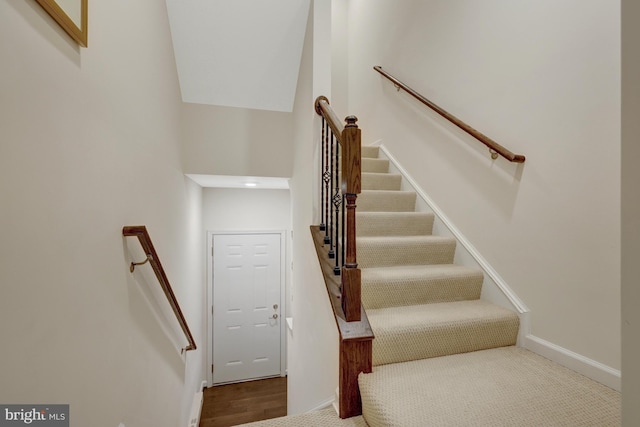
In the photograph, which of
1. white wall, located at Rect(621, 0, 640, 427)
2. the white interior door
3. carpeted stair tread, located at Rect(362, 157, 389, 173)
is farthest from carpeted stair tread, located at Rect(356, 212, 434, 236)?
the white interior door

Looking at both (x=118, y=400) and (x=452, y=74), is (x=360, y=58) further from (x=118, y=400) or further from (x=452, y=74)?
(x=118, y=400)

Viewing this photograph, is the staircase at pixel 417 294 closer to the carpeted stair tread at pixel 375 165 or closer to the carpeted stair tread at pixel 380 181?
the carpeted stair tread at pixel 380 181

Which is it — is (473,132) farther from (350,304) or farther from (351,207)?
(350,304)

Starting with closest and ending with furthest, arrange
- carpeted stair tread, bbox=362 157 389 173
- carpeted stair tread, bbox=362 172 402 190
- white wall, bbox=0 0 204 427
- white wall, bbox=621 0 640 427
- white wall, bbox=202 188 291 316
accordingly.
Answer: white wall, bbox=621 0 640 427 → white wall, bbox=0 0 204 427 → carpeted stair tread, bbox=362 172 402 190 → carpeted stair tread, bbox=362 157 389 173 → white wall, bbox=202 188 291 316

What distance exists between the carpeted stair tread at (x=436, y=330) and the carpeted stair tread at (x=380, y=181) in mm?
1214

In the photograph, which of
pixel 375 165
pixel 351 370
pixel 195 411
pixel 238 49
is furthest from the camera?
pixel 195 411

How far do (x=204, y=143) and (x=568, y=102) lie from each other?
8.13ft

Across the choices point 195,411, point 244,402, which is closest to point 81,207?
point 195,411

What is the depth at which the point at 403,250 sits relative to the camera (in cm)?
193

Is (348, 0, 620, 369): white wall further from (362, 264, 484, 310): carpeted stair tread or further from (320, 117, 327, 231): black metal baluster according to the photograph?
(320, 117, 327, 231): black metal baluster

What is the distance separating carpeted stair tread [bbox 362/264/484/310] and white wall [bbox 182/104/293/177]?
146cm

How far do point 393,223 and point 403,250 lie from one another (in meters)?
0.30

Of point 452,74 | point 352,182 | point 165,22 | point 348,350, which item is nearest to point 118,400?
point 348,350

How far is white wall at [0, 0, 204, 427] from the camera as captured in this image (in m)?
0.69
